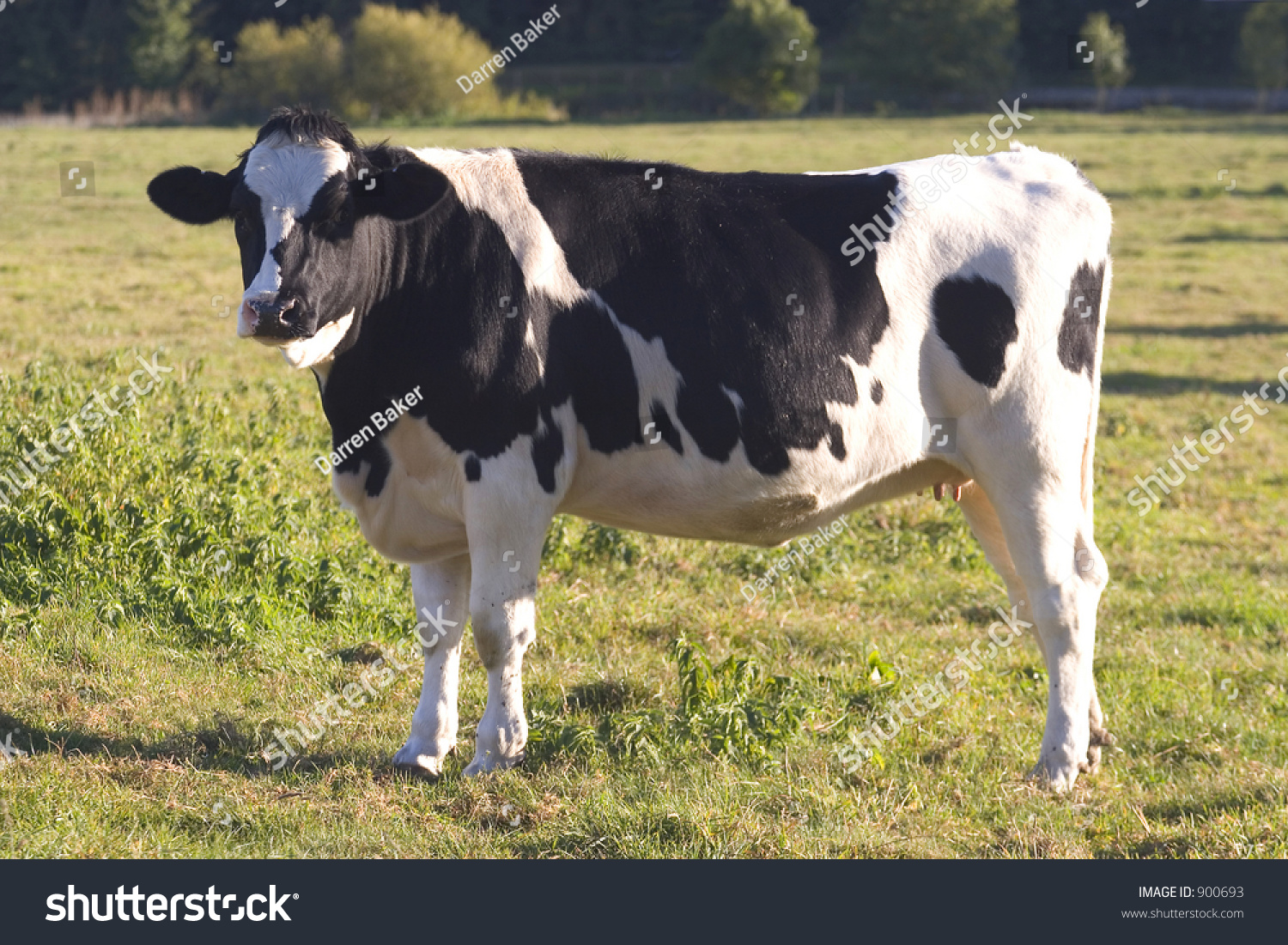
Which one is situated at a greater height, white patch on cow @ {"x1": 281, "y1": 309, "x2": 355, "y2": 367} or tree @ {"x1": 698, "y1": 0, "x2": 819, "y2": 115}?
tree @ {"x1": 698, "y1": 0, "x2": 819, "y2": 115}

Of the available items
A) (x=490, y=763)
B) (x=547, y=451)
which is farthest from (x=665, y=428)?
(x=490, y=763)

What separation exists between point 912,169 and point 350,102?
4771cm

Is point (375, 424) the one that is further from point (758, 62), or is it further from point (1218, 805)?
point (758, 62)

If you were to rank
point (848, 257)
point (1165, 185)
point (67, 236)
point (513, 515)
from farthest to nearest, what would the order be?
point (1165, 185)
point (67, 236)
point (848, 257)
point (513, 515)

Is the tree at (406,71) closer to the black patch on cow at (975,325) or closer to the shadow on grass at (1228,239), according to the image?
the shadow on grass at (1228,239)

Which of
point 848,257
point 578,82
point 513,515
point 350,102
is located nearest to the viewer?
point 513,515

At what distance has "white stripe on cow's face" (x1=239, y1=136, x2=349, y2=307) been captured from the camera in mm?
4250

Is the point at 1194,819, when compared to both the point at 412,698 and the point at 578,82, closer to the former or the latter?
the point at 412,698

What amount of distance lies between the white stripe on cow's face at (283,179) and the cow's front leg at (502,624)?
1.13m

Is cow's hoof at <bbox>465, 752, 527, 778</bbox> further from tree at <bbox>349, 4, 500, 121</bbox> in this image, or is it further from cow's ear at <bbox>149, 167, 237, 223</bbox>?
tree at <bbox>349, 4, 500, 121</bbox>

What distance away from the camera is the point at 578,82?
2753 inches

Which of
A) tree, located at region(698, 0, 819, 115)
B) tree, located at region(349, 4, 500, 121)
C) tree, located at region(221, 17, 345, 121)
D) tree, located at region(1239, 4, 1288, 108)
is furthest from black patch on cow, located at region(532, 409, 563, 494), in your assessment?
tree, located at region(1239, 4, 1288, 108)

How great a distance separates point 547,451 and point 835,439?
1.03 meters

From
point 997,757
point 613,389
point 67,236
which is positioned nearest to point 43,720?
point 613,389
